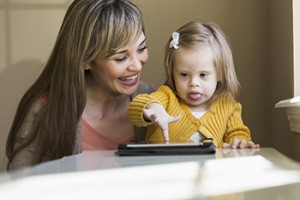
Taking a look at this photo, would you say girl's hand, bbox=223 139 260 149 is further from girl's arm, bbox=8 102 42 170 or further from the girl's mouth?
girl's arm, bbox=8 102 42 170

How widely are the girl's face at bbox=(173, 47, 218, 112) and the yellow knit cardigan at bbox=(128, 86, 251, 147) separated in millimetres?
43

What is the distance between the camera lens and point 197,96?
156cm

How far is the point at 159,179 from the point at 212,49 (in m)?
0.80

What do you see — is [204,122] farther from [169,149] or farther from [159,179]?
[159,179]

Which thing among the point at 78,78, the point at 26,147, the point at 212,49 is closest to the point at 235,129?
the point at 212,49

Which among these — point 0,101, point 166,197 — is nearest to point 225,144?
point 166,197

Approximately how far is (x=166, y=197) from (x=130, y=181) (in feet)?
0.46

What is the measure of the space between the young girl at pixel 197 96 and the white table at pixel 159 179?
35 cm

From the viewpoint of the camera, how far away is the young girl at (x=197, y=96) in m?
1.53

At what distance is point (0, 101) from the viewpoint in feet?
6.66

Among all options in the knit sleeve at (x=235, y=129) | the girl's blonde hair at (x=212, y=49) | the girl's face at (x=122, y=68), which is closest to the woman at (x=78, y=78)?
the girl's face at (x=122, y=68)

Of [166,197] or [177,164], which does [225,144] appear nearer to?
[177,164]

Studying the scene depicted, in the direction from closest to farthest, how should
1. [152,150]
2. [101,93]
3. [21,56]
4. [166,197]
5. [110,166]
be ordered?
[166,197]
[110,166]
[152,150]
[101,93]
[21,56]

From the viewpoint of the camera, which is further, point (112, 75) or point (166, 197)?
point (112, 75)
